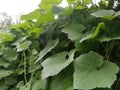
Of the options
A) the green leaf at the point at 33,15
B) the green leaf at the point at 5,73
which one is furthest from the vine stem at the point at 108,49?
the green leaf at the point at 5,73

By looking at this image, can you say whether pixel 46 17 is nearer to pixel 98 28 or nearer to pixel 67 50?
pixel 67 50

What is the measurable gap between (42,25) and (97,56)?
1.44ft

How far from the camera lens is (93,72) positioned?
1.08m

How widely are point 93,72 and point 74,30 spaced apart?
256 mm

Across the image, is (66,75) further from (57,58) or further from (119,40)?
(119,40)

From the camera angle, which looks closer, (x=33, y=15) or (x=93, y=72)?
(x=93, y=72)

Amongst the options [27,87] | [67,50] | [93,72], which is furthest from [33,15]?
[93,72]

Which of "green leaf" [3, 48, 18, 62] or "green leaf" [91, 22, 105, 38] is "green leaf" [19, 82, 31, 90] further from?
"green leaf" [91, 22, 105, 38]

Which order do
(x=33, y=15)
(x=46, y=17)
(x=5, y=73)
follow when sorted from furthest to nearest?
(x=5, y=73)
(x=33, y=15)
(x=46, y=17)

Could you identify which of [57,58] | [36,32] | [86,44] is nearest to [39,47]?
[36,32]

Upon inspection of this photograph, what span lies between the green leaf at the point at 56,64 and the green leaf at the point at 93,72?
0.05 m

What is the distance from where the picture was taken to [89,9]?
54.7 inches

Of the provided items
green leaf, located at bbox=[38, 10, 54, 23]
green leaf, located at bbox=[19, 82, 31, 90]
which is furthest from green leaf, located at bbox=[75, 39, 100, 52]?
green leaf, located at bbox=[19, 82, 31, 90]

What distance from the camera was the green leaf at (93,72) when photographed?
100 centimetres
